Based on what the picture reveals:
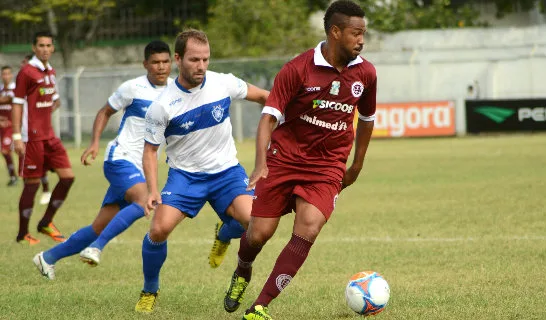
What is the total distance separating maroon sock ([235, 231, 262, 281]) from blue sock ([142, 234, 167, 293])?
61 centimetres

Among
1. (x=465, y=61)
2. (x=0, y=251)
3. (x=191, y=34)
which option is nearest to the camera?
(x=191, y=34)

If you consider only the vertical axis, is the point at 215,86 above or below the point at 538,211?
above

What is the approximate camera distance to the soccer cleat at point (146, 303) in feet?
23.7

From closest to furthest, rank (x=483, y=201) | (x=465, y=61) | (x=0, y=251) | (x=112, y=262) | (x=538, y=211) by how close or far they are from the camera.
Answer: (x=112, y=262) → (x=0, y=251) → (x=538, y=211) → (x=483, y=201) → (x=465, y=61)

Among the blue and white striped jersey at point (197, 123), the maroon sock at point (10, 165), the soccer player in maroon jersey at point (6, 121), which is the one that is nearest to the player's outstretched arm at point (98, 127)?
the blue and white striped jersey at point (197, 123)

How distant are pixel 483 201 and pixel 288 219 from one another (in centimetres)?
269

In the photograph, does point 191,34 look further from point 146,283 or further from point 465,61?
point 465,61

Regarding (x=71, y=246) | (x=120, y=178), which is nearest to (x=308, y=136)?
(x=71, y=246)

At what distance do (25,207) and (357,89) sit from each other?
614 centimetres

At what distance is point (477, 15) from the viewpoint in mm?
41750

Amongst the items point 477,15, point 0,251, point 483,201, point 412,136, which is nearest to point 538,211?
point 483,201

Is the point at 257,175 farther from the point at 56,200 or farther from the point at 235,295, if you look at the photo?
the point at 56,200

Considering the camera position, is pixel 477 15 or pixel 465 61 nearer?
pixel 465 61

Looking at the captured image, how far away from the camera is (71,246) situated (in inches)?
347
